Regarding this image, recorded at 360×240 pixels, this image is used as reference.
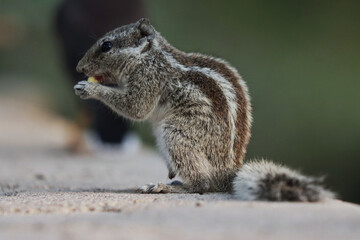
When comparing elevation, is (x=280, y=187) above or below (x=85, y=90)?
below

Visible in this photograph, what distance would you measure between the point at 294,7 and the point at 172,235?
15.0 metres

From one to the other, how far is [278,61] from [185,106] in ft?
39.5

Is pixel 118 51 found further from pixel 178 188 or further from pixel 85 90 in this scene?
pixel 178 188

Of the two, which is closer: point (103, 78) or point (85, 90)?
point (85, 90)

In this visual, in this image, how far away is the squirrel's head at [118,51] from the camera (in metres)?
5.33

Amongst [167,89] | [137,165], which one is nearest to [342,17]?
[137,165]

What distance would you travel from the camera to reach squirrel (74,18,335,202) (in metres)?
4.82

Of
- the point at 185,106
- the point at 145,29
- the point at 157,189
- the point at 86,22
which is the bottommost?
the point at 157,189

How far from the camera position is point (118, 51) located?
5391 millimetres

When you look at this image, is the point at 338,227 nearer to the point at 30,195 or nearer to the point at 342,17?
the point at 30,195

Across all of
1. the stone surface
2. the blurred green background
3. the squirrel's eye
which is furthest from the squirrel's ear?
the blurred green background

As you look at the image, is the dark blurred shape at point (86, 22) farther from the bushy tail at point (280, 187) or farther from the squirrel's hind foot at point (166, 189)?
the bushy tail at point (280, 187)

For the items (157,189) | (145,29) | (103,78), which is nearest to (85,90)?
(103,78)

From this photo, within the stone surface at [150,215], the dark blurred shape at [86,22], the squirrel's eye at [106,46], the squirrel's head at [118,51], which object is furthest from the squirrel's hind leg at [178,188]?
the dark blurred shape at [86,22]
